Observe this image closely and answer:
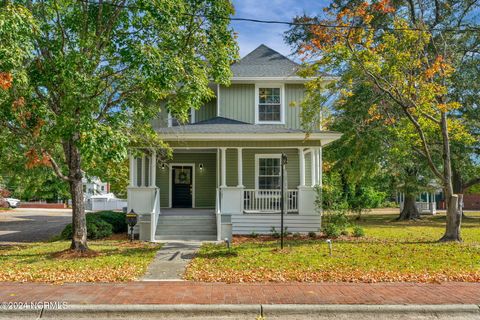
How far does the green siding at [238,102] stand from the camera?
17266mm

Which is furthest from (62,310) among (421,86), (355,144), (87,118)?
(355,144)

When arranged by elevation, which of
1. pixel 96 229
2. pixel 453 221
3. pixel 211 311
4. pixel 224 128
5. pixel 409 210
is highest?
pixel 224 128

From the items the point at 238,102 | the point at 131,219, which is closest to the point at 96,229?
the point at 131,219

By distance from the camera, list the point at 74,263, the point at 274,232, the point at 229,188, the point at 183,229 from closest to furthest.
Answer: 1. the point at 74,263
2. the point at 183,229
3. the point at 274,232
4. the point at 229,188

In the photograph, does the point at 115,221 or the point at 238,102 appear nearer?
the point at 115,221

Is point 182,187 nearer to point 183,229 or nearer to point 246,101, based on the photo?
point 183,229

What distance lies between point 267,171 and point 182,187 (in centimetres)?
384

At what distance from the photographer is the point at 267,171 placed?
16.9 metres

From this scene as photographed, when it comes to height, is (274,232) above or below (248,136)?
below

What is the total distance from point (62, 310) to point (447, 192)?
40.2ft

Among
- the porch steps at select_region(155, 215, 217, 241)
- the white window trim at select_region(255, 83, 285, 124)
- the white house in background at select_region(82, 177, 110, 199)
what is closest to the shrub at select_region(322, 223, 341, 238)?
the porch steps at select_region(155, 215, 217, 241)

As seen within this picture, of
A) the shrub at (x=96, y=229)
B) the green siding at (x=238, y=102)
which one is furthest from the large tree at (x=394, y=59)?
the shrub at (x=96, y=229)

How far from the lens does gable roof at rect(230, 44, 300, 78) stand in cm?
1712

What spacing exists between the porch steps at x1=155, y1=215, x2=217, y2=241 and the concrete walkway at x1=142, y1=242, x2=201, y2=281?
1.07 m
